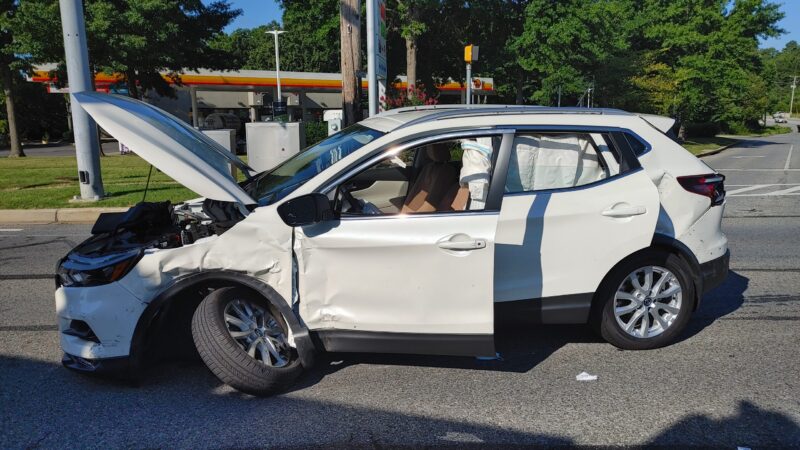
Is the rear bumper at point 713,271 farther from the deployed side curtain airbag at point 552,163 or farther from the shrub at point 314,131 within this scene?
the shrub at point 314,131

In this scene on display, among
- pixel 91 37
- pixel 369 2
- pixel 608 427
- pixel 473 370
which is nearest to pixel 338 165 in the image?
pixel 473 370

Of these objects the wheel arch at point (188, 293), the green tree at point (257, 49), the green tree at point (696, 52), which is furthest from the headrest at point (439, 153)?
the green tree at point (257, 49)

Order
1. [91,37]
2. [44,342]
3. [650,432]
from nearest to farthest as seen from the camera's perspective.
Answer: [650,432]
[44,342]
[91,37]

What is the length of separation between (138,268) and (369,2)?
978 cm

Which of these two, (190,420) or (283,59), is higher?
(283,59)

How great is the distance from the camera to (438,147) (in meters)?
4.63

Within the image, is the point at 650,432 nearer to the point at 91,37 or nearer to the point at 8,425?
the point at 8,425

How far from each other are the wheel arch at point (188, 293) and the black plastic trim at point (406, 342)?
4.9 inches

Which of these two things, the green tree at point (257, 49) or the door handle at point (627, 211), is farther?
the green tree at point (257, 49)

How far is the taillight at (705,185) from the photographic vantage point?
438 cm

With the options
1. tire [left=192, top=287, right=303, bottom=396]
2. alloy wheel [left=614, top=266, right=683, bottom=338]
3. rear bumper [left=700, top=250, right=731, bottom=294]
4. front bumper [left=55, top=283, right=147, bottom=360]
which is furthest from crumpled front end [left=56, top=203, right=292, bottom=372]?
rear bumper [left=700, top=250, right=731, bottom=294]

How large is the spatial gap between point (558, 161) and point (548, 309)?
1011mm

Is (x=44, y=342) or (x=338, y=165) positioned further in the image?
(x=44, y=342)

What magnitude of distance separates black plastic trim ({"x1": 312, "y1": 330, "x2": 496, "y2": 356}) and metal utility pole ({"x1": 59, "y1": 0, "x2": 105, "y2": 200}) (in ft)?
27.8
